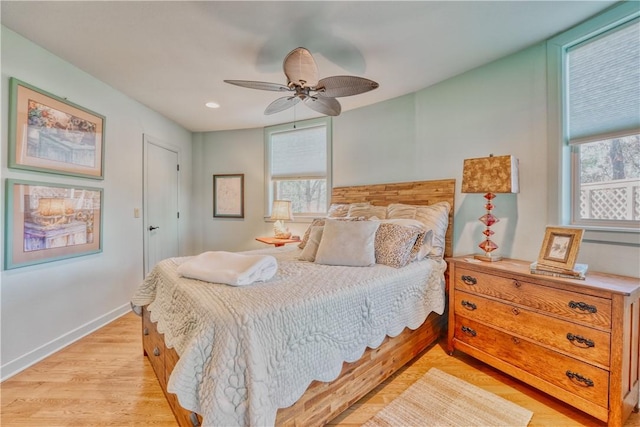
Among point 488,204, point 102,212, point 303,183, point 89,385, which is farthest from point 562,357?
point 102,212

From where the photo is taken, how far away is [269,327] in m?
1.14

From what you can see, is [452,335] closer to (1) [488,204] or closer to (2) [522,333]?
(2) [522,333]

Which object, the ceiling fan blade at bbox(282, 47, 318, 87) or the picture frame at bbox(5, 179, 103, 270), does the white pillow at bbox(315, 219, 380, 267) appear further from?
the picture frame at bbox(5, 179, 103, 270)

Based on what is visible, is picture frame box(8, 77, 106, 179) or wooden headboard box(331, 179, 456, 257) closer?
picture frame box(8, 77, 106, 179)

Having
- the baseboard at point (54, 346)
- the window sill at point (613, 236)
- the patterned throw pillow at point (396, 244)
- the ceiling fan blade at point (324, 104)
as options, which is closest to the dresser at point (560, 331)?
the window sill at point (613, 236)

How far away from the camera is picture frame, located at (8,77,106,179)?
1987 millimetres

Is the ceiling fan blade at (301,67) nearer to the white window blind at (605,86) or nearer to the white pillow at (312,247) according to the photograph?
the white pillow at (312,247)

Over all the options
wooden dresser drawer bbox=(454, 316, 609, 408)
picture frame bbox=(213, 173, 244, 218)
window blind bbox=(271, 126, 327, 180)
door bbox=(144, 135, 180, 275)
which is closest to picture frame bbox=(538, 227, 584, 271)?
wooden dresser drawer bbox=(454, 316, 609, 408)

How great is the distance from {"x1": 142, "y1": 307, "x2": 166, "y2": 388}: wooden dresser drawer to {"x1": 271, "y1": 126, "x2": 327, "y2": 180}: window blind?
263 centimetres

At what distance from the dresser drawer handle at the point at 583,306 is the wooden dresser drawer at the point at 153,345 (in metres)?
2.45

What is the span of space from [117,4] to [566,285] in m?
3.23

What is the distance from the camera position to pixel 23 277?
6.78ft

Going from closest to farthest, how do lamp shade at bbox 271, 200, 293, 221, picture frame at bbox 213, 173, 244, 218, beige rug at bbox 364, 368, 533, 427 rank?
beige rug at bbox 364, 368, 533, 427 < lamp shade at bbox 271, 200, 293, 221 < picture frame at bbox 213, 173, 244, 218

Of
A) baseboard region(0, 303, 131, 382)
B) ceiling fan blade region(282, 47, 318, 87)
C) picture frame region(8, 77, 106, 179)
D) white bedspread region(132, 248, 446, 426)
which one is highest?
ceiling fan blade region(282, 47, 318, 87)
